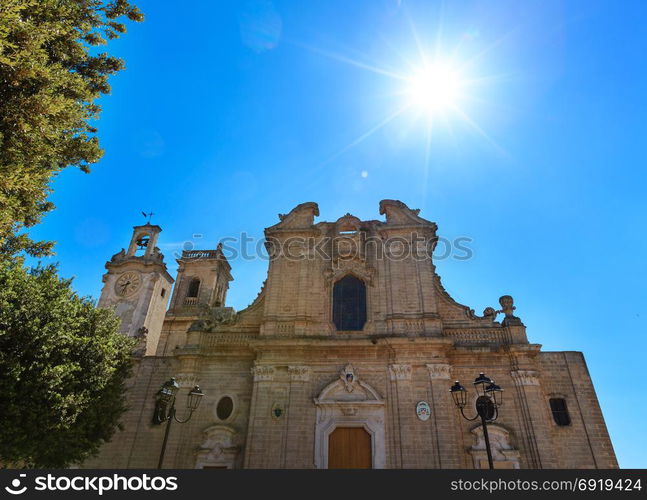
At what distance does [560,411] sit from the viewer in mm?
15805

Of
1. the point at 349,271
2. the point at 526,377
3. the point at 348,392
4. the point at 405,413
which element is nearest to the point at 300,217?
the point at 349,271

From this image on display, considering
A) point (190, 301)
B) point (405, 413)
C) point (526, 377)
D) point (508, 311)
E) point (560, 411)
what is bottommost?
point (405, 413)

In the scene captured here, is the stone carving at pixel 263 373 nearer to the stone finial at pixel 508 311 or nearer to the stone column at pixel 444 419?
the stone column at pixel 444 419

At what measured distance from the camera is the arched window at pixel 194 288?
102 ft

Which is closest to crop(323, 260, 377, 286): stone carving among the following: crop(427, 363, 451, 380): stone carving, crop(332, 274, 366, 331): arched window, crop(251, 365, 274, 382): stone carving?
crop(332, 274, 366, 331): arched window

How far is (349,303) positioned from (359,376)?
3.51 meters

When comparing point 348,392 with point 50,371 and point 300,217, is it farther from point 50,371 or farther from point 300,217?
point 50,371

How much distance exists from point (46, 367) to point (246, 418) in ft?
24.7

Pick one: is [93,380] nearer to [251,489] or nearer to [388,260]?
[251,489]

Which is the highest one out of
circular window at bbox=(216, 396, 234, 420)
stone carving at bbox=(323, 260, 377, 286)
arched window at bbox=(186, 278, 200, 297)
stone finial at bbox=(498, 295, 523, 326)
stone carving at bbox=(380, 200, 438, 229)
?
arched window at bbox=(186, 278, 200, 297)

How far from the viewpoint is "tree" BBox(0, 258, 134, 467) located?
11250 millimetres

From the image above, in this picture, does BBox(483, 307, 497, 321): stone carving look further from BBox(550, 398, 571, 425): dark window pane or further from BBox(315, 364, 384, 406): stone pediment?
BBox(315, 364, 384, 406): stone pediment

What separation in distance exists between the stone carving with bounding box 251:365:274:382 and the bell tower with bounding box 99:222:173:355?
11241 mm

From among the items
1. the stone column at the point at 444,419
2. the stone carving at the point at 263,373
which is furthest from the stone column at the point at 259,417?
the stone column at the point at 444,419
